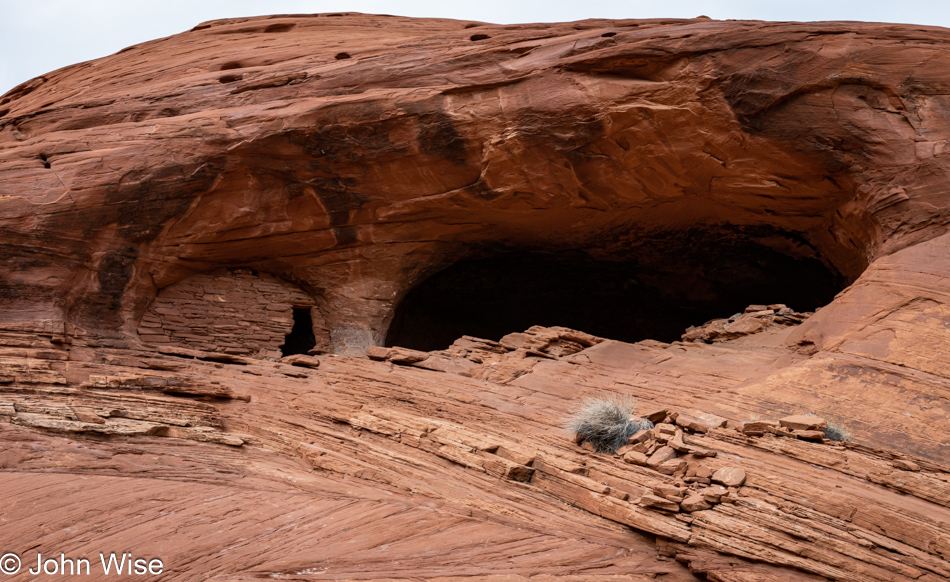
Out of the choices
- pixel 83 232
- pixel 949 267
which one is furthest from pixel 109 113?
pixel 949 267

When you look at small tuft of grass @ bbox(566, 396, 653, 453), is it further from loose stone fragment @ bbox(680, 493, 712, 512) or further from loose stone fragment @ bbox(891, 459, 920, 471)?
loose stone fragment @ bbox(891, 459, 920, 471)

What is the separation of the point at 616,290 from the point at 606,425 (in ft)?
21.5

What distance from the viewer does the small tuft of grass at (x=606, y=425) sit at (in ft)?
23.3

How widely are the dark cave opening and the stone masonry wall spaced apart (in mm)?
1771

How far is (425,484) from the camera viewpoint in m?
6.96

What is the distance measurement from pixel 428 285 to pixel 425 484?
6.54m

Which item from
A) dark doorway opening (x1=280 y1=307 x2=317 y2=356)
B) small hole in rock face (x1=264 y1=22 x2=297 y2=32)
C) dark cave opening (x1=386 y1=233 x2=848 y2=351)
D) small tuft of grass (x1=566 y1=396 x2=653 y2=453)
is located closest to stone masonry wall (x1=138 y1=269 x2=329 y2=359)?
dark doorway opening (x1=280 y1=307 x2=317 y2=356)

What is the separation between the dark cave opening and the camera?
39.4 feet

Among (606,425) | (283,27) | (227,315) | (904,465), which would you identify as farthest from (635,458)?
(283,27)

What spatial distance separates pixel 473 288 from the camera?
13.6m

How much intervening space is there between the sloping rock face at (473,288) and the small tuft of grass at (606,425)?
232mm

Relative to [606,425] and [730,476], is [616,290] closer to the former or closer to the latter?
[606,425]

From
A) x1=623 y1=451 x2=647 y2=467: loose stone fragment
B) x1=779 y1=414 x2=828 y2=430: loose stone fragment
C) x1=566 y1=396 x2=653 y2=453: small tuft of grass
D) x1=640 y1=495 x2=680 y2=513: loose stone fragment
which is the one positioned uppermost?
x1=779 y1=414 x2=828 y2=430: loose stone fragment

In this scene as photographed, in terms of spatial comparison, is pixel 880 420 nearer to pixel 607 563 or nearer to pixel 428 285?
pixel 607 563
